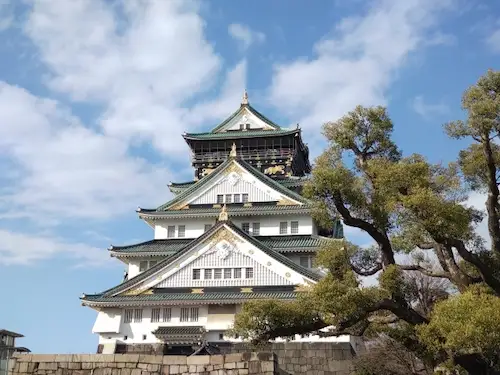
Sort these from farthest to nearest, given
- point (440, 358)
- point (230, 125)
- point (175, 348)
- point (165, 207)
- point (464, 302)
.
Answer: point (230, 125), point (165, 207), point (175, 348), point (440, 358), point (464, 302)

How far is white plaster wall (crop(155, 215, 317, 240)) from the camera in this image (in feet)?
118

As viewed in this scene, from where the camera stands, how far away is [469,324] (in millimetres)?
11344

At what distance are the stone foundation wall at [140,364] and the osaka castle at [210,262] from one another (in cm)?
1224

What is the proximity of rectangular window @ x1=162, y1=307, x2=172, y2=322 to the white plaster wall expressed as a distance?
6285mm

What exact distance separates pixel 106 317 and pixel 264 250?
9.56 metres

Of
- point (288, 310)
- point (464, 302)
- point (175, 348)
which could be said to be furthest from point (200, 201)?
point (464, 302)

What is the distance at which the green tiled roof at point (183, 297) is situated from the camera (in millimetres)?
30783

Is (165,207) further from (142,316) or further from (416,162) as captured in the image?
(416,162)

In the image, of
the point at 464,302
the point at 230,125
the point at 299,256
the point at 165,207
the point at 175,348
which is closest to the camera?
the point at 464,302

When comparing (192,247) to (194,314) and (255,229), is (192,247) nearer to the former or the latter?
(194,314)

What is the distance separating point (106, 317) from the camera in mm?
32531

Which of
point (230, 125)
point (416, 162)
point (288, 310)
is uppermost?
point (230, 125)

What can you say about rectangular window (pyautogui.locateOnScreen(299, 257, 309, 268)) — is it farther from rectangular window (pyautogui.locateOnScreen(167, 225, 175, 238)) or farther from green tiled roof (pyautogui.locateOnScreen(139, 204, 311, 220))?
rectangular window (pyautogui.locateOnScreen(167, 225, 175, 238))

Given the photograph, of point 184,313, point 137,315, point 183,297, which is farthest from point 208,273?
point 137,315
